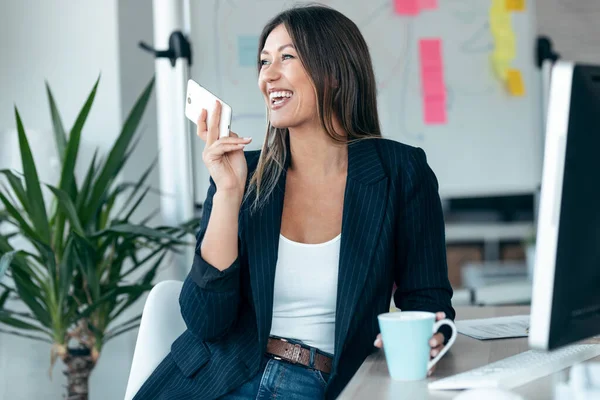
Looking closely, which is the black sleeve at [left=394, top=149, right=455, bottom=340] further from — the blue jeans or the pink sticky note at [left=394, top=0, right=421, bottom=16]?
the pink sticky note at [left=394, top=0, right=421, bottom=16]

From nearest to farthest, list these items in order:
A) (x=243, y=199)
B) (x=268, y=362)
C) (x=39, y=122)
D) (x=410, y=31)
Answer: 1. (x=268, y=362)
2. (x=243, y=199)
3. (x=410, y=31)
4. (x=39, y=122)

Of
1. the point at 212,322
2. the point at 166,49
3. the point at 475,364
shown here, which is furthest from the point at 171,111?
the point at 475,364

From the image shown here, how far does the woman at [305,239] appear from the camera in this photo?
1.40 m

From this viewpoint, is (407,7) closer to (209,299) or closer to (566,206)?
(209,299)

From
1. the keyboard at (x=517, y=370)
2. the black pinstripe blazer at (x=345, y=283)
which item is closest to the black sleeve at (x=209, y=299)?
the black pinstripe blazer at (x=345, y=283)

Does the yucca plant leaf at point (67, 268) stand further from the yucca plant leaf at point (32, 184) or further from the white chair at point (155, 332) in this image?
the white chair at point (155, 332)

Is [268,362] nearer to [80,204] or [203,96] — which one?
[203,96]

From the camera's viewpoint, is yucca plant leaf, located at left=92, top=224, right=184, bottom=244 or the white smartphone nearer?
the white smartphone

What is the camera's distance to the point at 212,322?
1.41 meters

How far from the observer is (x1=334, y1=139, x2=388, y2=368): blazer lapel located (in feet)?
4.57

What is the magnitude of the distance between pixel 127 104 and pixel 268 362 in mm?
1859

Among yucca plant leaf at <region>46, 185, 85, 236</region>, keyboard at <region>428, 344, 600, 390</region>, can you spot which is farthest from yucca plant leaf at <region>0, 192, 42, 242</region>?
keyboard at <region>428, 344, 600, 390</region>

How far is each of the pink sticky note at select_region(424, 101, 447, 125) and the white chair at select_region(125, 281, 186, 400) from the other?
1.45 meters

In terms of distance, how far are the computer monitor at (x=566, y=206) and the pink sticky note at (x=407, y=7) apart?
1.94m
